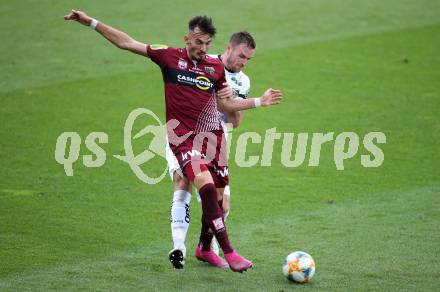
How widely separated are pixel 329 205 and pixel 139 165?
277 cm

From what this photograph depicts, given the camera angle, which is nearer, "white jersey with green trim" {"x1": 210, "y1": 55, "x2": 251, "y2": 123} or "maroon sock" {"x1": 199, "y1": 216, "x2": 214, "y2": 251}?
"maroon sock" {"x1": 199, "y1": 216, "x2": 214, "y2": 251}

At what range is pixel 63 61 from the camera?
15.2 meters

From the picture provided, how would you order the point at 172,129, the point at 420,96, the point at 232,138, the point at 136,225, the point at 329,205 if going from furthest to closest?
the point at 420,96
the point at 232,138
the point at 329,205
the point at 136,225
the point at 172,129

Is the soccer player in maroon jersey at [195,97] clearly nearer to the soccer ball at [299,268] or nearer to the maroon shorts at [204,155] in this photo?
the maroon shorts at [204,155]

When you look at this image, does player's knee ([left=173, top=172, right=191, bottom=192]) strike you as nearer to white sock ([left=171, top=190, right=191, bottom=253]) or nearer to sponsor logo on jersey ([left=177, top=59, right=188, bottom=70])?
white sock ([left=171, top=190, right=191, bottom=253])

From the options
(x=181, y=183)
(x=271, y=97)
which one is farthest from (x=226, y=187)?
(x=271, y=97)

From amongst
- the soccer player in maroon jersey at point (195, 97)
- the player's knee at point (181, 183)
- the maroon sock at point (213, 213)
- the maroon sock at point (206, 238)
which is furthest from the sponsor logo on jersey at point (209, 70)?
the maroon sock at point (206, 238)

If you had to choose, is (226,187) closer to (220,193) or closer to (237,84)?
(220,193)

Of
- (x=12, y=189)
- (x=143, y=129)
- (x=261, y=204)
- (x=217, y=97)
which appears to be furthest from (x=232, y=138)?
(x=217, y=97)

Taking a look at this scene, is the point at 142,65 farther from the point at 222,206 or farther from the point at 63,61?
the point at 222,206

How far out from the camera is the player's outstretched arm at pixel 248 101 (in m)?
7.58

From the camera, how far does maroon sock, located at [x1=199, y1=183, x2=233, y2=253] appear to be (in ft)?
23.8

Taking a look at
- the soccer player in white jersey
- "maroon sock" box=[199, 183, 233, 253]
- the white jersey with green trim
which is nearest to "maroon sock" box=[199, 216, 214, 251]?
the soccer player in white jersey

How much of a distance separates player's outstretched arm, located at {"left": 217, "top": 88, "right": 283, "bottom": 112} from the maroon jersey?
14cm
